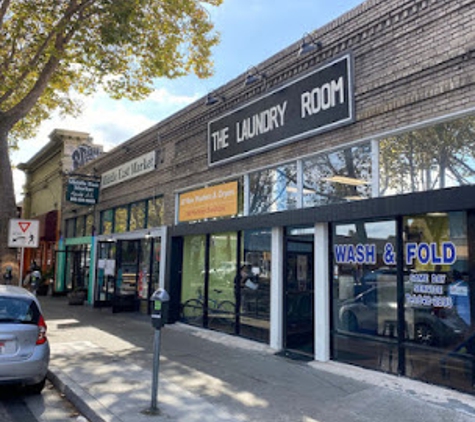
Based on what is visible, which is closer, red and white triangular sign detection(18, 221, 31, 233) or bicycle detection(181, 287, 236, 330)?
bicycle detection(181, 287, 236, 330)

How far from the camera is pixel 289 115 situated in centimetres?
872

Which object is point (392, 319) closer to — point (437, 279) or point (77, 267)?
point (437, 279)

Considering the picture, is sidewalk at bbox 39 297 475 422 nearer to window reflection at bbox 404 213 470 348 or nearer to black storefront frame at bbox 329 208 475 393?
black storefront frame at bbox 329 208 475 393

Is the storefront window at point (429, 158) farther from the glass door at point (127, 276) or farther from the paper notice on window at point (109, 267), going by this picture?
the paper notice on window at point (109, 267)

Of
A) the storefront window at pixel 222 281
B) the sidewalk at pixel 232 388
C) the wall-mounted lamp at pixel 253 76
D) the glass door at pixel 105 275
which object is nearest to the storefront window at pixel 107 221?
the glass door at pixel 105 275

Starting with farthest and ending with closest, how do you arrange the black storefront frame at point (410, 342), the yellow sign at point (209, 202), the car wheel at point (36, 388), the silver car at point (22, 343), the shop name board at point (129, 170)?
the shop name board at point (129, 170) → the yellow sign at point (209, 202) → the car wheel at point (36, 388) → the black storefront frame at point (410, 342) → the silver car at point (22, 343)

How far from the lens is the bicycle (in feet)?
33.5

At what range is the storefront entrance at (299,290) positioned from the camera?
8406 mm

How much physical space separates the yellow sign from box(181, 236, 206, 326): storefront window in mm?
664

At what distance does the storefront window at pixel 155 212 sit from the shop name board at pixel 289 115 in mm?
3206

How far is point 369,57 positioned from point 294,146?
2.14 m

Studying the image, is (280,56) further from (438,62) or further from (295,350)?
(295,350)

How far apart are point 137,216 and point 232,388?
31.8 feet

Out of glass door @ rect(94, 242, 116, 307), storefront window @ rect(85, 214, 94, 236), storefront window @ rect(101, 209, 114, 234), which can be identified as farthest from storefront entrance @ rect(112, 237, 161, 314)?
storefront window @ rect(85, 214, 94, 236)
